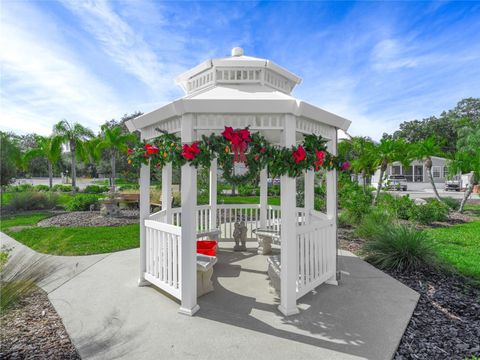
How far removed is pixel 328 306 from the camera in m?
3.93

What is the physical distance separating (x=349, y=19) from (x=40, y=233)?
10.3 m

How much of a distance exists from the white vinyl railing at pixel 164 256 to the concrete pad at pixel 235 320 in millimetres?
216

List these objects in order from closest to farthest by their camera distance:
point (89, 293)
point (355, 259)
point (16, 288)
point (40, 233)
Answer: point (16, 288)
point (89, 293)
point (355, 259)
point (40, 233)

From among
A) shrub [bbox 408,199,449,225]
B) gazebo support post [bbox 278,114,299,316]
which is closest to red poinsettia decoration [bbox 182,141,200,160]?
gazebo support post [bbox 278,114,299,316]

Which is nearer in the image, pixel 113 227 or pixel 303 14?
pixel 303 14

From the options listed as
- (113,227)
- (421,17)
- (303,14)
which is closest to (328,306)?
(303,14)

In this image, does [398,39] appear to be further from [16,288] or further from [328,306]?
[16,288]

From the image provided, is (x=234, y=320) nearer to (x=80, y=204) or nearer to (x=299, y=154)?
(x=299, y=154)

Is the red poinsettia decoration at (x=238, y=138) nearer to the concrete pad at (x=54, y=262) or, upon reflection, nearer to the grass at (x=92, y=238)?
the concrete pad at (x=54, y=262)

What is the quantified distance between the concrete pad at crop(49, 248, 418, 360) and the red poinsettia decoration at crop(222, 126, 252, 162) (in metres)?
2.06

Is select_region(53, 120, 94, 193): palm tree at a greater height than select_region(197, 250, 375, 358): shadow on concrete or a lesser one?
greater

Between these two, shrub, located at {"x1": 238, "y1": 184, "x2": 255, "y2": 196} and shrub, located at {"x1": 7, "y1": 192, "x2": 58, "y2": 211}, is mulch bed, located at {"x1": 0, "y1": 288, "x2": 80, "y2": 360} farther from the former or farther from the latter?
shrub, located at {"x1": 238, "y1": 184, "x2": 255, "y2": 196}

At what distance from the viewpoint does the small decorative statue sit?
6723 mm

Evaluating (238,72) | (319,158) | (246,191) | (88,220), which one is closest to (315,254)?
(319,158)
